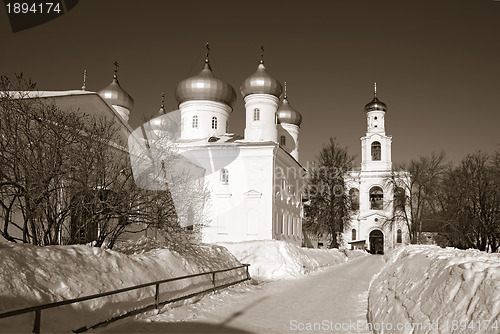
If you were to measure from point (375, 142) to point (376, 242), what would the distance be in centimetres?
1233

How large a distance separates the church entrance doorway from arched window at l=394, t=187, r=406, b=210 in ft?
58.5

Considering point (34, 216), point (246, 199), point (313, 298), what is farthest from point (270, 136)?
point (34, 216)

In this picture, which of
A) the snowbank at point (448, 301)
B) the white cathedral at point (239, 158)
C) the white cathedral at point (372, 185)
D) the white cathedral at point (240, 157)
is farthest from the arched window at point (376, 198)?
the snowbank at point (448, 301)

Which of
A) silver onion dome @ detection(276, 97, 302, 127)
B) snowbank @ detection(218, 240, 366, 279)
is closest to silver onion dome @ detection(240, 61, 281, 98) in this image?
silver onion dome @ detection(276, 97, 302, 127)

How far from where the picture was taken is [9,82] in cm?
1109

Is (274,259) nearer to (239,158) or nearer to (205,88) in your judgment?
(239,158)

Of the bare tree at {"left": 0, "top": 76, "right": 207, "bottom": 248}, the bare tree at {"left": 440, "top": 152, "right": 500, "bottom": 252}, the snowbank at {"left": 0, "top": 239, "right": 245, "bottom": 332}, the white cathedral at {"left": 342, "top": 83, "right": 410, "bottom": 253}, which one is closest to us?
the snowbank at {"left": 0, "top": 239, "right": 245, "bottom": 332}

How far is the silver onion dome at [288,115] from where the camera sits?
4594 centimetres

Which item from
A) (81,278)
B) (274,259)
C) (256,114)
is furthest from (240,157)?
(81,278)

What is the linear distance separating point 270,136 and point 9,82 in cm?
2466

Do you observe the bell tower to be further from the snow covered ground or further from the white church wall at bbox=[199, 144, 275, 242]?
the snow covered ground

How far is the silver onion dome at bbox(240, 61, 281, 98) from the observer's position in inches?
1384

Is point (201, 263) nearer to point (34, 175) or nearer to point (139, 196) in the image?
point (139, 196)

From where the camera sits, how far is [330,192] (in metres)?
37.0
